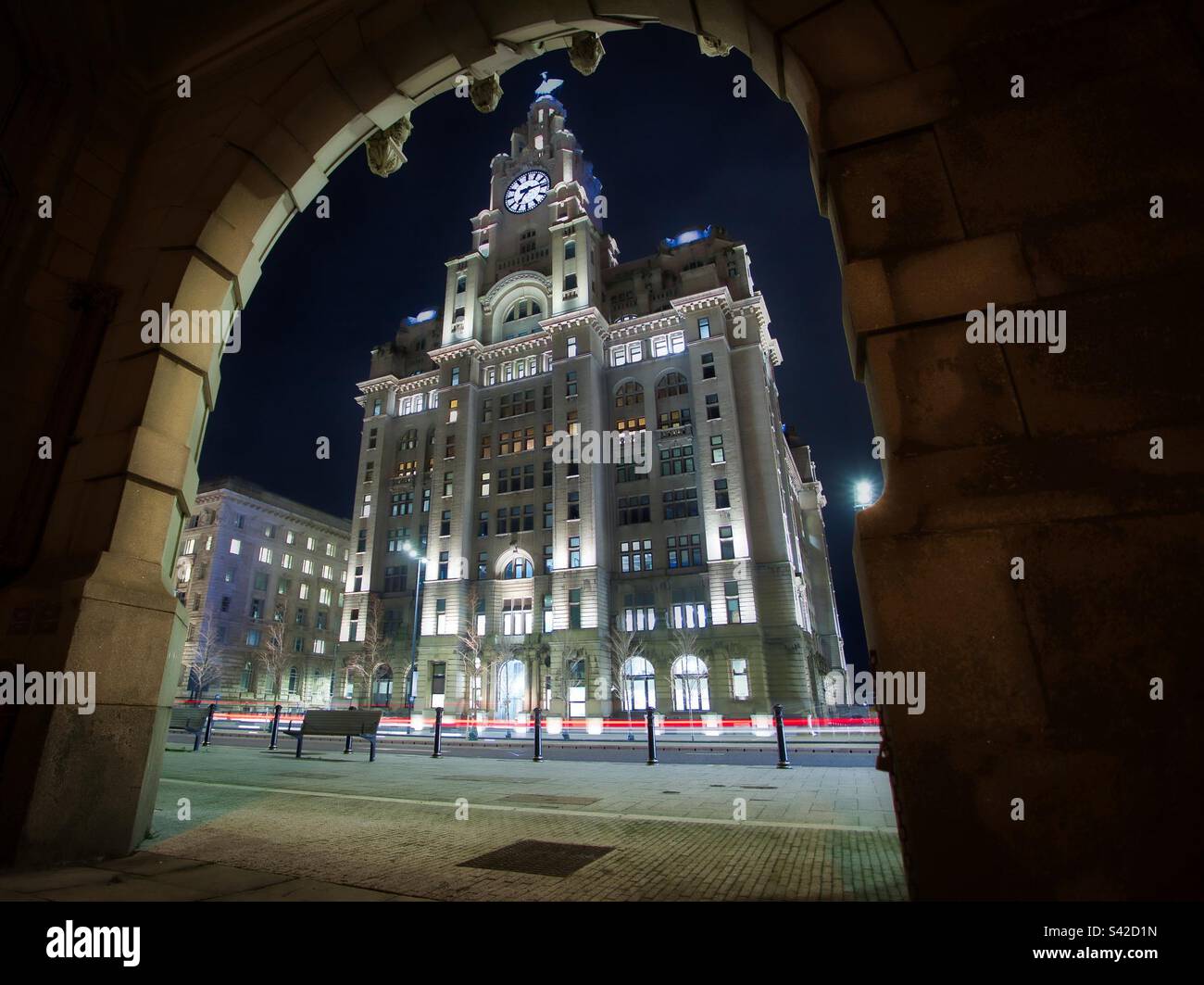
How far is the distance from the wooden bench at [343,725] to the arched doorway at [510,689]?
3707cm

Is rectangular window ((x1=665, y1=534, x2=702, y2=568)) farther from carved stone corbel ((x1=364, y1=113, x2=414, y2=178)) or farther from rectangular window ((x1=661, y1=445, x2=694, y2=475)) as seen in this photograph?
carved stone corbel ((x1=364, y1=113, x2=414, y2=178))

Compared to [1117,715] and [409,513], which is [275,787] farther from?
[409,513]

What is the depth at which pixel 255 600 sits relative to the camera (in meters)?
64.7

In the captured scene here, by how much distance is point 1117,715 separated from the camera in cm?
217

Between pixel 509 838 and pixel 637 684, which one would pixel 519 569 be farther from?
pixel 509 838

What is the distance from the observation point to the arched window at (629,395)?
5438 centimetres

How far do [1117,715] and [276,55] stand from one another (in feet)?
26.0

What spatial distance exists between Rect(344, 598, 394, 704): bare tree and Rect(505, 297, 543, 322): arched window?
3410 centimetres

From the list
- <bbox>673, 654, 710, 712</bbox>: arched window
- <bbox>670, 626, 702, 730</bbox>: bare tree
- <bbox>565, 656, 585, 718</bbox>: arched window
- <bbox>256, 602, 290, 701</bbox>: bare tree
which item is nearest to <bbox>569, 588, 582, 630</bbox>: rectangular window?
<bbox>565, 656, 585, 718</bbox>: arched window

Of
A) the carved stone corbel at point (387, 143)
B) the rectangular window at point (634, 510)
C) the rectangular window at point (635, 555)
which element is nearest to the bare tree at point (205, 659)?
the rectangular window at point (635, 555)

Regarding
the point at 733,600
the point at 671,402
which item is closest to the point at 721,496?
the point at 733,600

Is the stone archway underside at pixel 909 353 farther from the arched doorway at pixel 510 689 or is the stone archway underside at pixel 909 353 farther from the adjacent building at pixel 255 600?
the adjacent building at pixel 255 600

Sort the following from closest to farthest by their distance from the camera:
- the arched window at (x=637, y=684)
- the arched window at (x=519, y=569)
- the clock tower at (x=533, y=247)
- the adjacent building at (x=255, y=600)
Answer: the arched window at (x=637, y=684) → the arched window at (x=519, y=569) → the adjacent building at (x=255, y=600) → the clock tower at (x=533, y=247)

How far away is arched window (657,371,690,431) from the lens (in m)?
52.2
